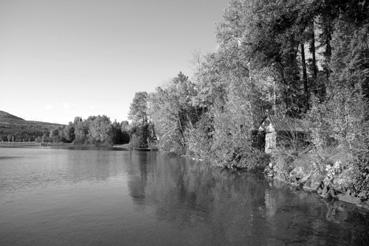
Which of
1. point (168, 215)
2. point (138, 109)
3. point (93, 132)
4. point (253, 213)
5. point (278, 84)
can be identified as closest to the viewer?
point (168, 215)

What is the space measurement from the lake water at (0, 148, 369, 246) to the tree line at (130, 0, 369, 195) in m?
4.95

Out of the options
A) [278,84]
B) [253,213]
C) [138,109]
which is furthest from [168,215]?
[138,109]

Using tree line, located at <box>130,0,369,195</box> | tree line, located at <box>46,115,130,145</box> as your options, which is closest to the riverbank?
tree line, located at <box>130,0,369,195</box>

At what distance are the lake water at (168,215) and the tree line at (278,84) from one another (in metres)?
4.95

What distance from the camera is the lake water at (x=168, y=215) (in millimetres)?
12555

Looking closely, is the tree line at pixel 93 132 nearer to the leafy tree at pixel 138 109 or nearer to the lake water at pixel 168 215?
the leafy tree at pixel 138 109

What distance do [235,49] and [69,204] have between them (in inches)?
1004

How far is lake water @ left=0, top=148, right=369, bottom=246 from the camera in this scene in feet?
41.2

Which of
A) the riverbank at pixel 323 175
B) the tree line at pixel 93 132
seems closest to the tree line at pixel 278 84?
the riverbank at pixel 323 175

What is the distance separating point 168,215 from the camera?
52.0ft

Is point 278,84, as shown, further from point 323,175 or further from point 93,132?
point 93,132

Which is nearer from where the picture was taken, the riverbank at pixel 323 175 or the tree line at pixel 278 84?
the riverbank at pixel 323 175

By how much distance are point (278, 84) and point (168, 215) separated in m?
25.0

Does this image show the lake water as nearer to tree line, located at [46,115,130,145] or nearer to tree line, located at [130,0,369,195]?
tree line, located at [130,0,369,195]
